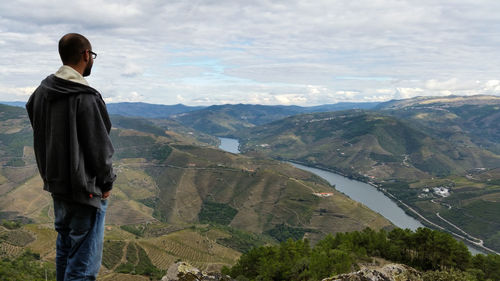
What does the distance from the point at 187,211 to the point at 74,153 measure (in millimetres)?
134403

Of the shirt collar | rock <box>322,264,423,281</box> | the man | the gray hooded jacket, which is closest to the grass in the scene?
rock <box>322,264,423,281</box>

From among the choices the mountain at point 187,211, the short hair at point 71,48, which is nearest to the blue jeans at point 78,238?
the short hair at point 71,48

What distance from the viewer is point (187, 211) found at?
13200 cm

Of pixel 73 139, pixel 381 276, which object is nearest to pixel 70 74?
pixel 73 139

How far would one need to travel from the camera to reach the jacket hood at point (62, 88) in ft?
9.82

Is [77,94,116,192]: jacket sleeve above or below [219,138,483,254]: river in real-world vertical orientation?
above

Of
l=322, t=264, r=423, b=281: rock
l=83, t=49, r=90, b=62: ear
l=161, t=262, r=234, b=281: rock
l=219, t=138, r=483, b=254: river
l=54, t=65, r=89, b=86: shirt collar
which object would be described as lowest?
l=219, t=138, r=483, b=254: river

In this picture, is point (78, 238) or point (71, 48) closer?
point (78, 238)

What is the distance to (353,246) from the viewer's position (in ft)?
106

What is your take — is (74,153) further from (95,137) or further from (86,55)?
(86,55)

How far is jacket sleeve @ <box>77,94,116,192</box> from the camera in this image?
9.93 feet

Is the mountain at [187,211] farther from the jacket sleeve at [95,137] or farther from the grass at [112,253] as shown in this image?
the jacket sleeve at [95,137]

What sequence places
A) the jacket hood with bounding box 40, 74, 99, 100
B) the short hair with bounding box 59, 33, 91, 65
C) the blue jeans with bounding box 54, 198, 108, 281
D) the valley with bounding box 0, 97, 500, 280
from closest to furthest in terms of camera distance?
the jacket hood with bounding box 40, 74, 99, 100 < the blue jeans with bounding box 54, 198, 108, 281 < the short hair with bounding box 59, 33, 91, 65 < the valley with bounding box 0, 97, 500, 280

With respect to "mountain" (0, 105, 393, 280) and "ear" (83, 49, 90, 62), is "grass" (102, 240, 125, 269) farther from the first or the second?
"ear" (83, 49, 90, 62)
